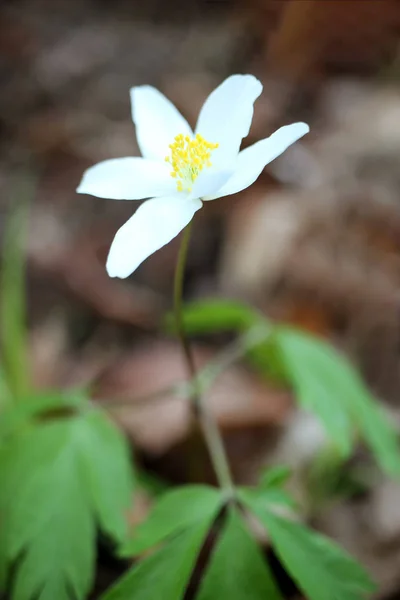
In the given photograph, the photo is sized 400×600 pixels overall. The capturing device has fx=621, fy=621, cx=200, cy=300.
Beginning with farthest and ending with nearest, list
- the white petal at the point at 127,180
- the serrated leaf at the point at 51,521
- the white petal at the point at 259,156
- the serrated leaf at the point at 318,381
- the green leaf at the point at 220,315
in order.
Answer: the green leaf at the point at 220,315
the serrated leaf at the point at 318,381
the serrated leaf at the point at 51,521
the white petal at the point at 127,180
the white petal at the point at 259,156

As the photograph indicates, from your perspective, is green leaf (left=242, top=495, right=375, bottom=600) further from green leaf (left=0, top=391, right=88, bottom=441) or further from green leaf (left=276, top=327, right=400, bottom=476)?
green leaf (left=0, top=391, right=88, bottom=441)

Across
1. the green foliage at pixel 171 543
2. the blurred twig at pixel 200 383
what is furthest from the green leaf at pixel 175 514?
the blurred twig at pixel 200 383

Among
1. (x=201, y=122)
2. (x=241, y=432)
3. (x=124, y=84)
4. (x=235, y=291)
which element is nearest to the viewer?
(x=201, y=122)

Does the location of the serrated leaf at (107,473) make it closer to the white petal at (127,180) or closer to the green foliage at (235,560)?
the green foliage at (235,560)

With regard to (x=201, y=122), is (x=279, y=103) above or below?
above

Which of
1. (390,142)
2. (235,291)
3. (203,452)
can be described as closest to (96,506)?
(203,452)

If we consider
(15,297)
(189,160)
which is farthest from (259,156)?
(15,297)

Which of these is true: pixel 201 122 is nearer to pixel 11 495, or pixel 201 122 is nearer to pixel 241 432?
pixel 11 495
